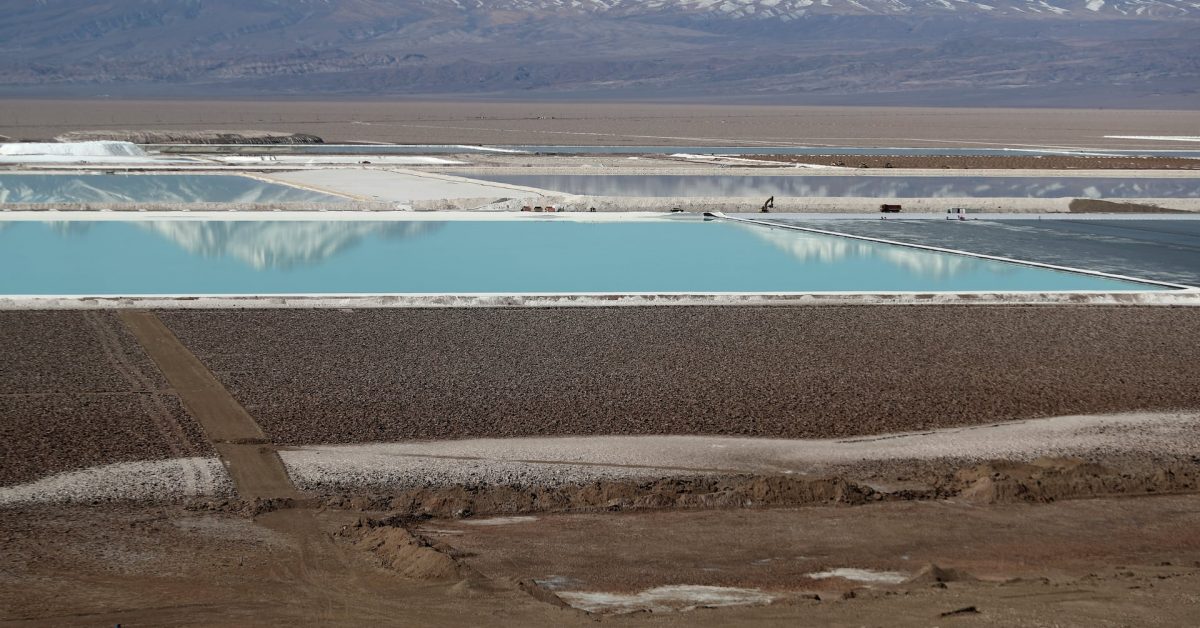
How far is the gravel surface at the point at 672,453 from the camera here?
22.1 feet

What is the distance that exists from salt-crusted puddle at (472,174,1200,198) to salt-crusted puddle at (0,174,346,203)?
3737 millimetres

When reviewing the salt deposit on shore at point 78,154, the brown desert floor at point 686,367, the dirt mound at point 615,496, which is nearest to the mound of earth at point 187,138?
the salt deposit on shore at point 78,154

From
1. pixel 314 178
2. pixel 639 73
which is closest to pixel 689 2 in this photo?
pixel 639 73

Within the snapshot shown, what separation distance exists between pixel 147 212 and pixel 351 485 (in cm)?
1203

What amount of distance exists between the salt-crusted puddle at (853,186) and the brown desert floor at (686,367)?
11.0m

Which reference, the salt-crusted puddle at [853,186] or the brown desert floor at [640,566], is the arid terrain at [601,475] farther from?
the salt-crusted puddle at [853,186]

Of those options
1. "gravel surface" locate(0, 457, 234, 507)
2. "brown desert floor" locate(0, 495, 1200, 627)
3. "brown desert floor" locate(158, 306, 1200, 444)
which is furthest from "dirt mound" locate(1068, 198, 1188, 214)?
"gravel surface" locate(0, 457, 234, 507)

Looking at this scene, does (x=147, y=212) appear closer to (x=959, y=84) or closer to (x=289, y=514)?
Result: (x=289, y=514)

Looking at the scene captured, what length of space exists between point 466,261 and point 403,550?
8.53m

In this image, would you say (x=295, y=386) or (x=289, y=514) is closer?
(x=289, y=514)

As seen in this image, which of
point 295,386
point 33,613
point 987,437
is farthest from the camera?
point 295,386

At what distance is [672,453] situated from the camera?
7156 millimetres

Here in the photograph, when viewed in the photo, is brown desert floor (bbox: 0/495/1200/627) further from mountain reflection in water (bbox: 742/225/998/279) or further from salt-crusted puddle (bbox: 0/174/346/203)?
salt-crusted puddle (bbox: 0/174/346/203)

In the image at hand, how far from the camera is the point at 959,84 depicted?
139 m
